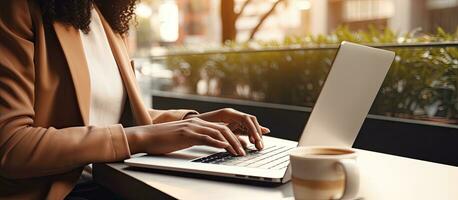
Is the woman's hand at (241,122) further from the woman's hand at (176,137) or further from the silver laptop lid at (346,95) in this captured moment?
the silver laptop lid at (346,95)

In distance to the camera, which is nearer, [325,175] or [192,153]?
[325,175]

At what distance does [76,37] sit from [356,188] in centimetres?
80

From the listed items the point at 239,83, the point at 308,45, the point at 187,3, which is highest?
the point at 187,3

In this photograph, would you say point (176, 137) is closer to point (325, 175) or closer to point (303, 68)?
point (325, 175)

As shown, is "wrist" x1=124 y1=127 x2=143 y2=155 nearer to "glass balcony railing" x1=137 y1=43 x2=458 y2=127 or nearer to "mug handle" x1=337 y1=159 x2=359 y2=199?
"mug handle" x1=337 y1=159 x2=359 y2=199

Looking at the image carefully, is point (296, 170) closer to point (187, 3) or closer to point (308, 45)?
point (308, 45)

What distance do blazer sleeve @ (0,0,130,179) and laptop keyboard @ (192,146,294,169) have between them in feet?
0.64

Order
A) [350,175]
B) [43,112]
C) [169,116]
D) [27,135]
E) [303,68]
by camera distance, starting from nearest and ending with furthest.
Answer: [350,175] < [27,135] < [43,112] < [169,116] < [303,68]

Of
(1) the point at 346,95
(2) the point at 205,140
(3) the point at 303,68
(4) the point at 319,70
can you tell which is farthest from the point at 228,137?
(3) the point at 303,68

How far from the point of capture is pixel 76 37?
4.11 feet

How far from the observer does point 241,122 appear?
1374 mm

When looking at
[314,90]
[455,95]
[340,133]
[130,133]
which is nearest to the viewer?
[340,133]

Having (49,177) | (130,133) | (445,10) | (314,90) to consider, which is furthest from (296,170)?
(445,10)

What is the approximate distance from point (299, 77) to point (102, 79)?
2688mm
